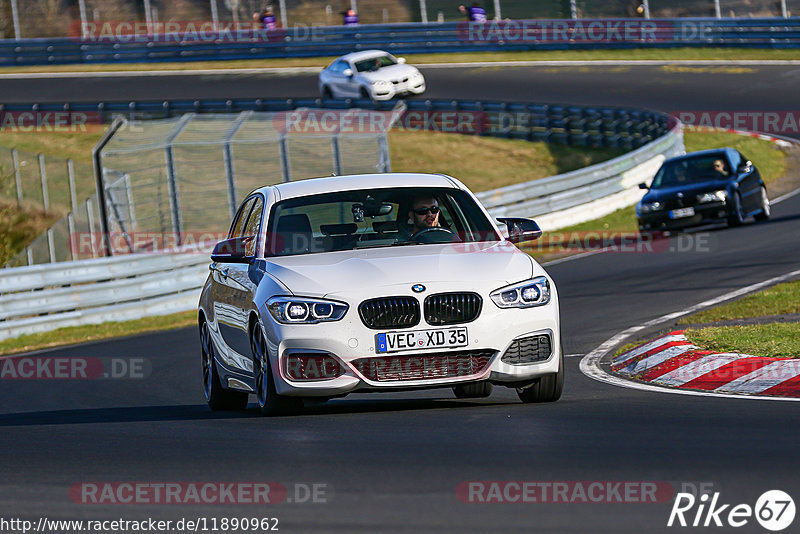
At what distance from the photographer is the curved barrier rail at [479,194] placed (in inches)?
793

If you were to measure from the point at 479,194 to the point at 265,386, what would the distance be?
1562 cm

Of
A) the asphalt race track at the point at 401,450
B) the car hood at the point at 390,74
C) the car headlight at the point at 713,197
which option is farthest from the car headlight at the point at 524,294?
the car hood at the point at 390,74

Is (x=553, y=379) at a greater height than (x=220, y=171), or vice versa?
(x=553, y=379)

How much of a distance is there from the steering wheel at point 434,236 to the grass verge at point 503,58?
3486 centimetres

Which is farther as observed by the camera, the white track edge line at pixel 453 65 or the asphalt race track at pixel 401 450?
the white track edge line at pixel 453 65

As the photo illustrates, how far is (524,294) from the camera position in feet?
27.3

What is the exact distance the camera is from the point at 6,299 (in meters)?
19.6

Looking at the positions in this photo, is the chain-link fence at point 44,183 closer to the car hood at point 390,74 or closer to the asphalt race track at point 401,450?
the car hood at point 390,74

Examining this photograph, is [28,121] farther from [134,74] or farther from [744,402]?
[744,402]

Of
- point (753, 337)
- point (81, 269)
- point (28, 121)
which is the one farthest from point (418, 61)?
point (753, 337)

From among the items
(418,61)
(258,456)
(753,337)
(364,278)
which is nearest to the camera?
(258,456)

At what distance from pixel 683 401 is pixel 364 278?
2.14m

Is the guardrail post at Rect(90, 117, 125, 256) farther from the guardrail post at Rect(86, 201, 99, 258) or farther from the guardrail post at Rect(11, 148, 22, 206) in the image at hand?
the guardrail post at Rect(11, 148, 22, 206)

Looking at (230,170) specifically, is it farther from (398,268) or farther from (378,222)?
(398,268)
